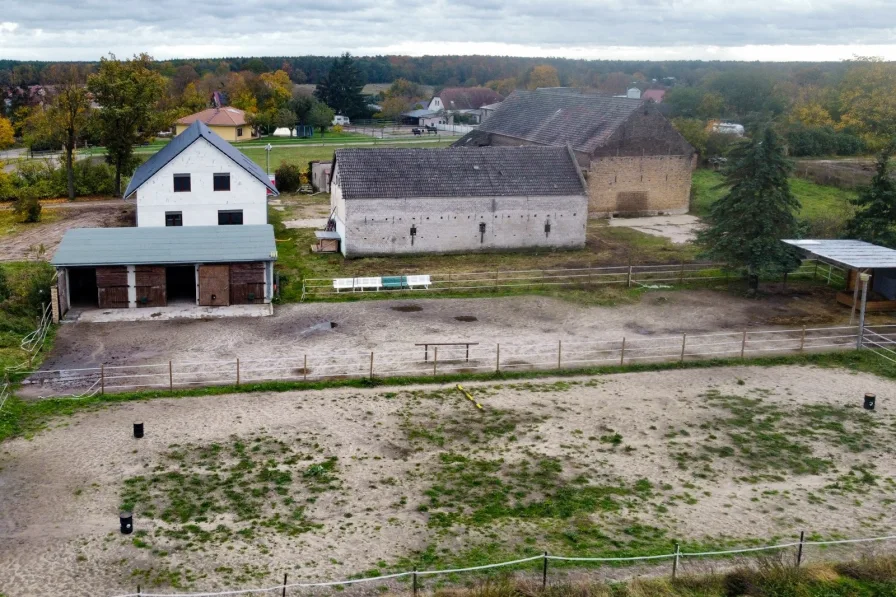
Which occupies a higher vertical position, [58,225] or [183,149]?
[183,149]

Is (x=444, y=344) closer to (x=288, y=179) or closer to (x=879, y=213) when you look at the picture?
(x=879, y=213)

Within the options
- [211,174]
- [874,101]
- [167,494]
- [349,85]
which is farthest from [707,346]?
[349,85]

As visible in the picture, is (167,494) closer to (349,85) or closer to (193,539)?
(193,539)

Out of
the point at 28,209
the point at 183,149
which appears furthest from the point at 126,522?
the point at 28,209

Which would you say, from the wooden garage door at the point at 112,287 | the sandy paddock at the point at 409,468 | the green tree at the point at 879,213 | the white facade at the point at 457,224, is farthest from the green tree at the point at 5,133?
the green tree at the point at 879,213

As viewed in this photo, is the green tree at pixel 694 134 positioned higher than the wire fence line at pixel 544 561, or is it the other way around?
the green tree at pixel 694 134

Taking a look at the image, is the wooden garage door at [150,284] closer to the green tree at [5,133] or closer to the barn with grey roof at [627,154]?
the barn with grey roof at [627,154]
